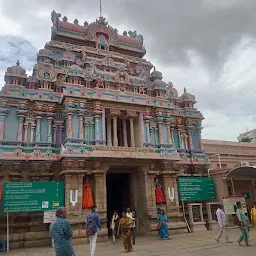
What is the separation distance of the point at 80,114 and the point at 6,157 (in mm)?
5041

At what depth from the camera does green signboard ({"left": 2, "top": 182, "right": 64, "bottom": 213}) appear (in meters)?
13.1

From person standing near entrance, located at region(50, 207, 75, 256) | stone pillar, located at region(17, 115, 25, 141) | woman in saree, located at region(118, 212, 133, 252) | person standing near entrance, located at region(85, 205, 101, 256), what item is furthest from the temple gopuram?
person standing near entrance, located at region(50, 207, 75, 256)

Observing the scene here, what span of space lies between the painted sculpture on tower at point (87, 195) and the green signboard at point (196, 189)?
20.6ft

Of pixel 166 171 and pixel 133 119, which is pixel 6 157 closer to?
pixel 133 119

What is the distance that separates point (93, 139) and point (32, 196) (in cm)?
499

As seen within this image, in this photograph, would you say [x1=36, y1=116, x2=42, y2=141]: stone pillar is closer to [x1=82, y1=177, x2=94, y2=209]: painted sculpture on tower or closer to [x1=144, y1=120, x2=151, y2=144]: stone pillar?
[x1=82, y1=177, x2=94, y2=209]: painted sculpture on tower

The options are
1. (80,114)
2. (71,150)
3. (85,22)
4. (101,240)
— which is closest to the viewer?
(101,240)

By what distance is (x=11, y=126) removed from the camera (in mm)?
15742

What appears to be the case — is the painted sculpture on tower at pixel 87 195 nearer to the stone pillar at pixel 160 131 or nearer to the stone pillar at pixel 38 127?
the stone pillar at pixel 38 127

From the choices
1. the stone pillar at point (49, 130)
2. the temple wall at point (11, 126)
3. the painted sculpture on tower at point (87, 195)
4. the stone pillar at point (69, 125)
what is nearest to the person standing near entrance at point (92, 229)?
the painted sculpture on tower at point (87, 195)

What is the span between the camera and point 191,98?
22.0 metres

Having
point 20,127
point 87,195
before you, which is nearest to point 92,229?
point 87,195

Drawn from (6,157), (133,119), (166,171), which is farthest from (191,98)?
(6,157)

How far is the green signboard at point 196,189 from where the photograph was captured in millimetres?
17355
